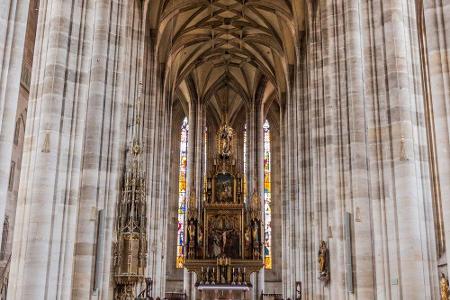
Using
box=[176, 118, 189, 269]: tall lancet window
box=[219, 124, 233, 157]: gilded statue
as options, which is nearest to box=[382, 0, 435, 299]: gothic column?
box=[219, 124, 233, 157]: gilded statue

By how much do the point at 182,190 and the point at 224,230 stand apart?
278 inches

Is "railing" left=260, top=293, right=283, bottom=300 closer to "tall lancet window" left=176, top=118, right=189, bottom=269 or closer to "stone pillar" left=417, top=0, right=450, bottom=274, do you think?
"tall lancet window" left=176, top=118, right=189, bottom=269

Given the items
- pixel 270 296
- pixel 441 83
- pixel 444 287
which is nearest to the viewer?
pixel 441 83

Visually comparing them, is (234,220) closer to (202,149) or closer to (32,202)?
(202,149)

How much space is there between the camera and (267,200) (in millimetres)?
40625

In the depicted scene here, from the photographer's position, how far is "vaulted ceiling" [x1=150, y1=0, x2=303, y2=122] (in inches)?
1177

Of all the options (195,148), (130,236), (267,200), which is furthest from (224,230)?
(130,236)

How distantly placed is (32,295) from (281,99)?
86.1 ft

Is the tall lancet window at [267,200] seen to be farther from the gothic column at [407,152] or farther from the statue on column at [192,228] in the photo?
the gothic column at [407,152]

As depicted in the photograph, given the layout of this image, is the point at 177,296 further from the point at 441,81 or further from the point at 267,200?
the point at 441,81

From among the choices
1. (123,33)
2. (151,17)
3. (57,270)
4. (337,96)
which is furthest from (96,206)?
(151,17)

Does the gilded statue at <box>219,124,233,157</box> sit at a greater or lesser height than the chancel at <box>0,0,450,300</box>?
greater

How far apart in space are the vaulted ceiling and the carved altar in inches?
190

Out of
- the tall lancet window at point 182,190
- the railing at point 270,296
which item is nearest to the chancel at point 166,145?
the railing at point 270,296
